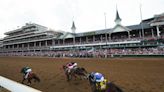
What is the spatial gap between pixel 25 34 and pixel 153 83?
231ft

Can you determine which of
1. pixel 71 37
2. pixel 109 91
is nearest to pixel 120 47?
pixel 71 37

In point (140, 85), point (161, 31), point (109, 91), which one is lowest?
point (140, 85)

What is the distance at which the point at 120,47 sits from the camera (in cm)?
3359

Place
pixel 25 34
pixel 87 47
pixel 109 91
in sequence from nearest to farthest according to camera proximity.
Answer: pixel 109 91 < pixel 87 47 < pixel 25 34

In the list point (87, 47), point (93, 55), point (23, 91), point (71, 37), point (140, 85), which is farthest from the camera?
point (71, 37)

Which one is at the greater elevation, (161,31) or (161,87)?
(161,31)

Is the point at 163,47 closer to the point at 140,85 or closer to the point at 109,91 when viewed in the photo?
the point at 140,85

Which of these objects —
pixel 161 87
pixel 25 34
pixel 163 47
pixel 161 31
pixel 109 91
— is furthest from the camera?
pixel 25 34

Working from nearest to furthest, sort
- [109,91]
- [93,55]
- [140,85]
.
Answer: [109,91], [140,85], [93,55]

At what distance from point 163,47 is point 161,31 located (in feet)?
35.8

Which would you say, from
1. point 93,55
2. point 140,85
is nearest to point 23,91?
point 140,85

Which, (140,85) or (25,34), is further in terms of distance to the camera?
(25,34)

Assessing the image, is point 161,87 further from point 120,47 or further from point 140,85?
point 120,47

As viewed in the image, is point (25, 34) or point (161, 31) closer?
point (161, 31)
